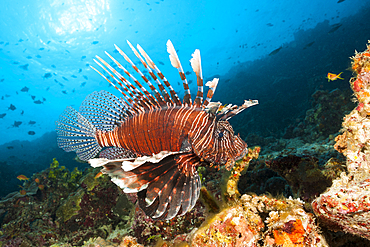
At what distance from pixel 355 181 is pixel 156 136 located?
225 centimetres

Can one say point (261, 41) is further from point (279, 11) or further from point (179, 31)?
point (179, 31)

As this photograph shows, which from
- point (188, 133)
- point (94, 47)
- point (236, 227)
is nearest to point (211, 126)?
point (188, 133)

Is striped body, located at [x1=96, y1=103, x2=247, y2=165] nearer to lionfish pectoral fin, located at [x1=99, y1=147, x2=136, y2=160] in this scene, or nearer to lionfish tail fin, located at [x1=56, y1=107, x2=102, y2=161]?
lionfish pectoral fin, located at [x1=99, y1=147, x2=136, y2=160]

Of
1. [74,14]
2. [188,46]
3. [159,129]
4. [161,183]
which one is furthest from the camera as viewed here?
[188,46]

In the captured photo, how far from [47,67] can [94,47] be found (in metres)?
12.0

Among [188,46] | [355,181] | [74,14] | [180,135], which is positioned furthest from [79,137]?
[188,46]

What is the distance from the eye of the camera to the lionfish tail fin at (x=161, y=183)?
1.63 metres

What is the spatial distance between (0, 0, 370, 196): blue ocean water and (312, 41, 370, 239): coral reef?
11.3 meters

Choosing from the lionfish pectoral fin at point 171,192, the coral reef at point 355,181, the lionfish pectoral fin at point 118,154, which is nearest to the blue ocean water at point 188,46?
the coral reef at point 355,181

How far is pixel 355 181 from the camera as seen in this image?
53.9 inches

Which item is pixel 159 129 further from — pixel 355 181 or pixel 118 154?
pixel 355 181

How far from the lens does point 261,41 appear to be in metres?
46.0

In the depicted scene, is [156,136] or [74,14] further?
[74,14]

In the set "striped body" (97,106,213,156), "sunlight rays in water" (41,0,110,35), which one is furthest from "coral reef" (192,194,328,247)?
"sunlight rays in water" (41,0,110,35)
